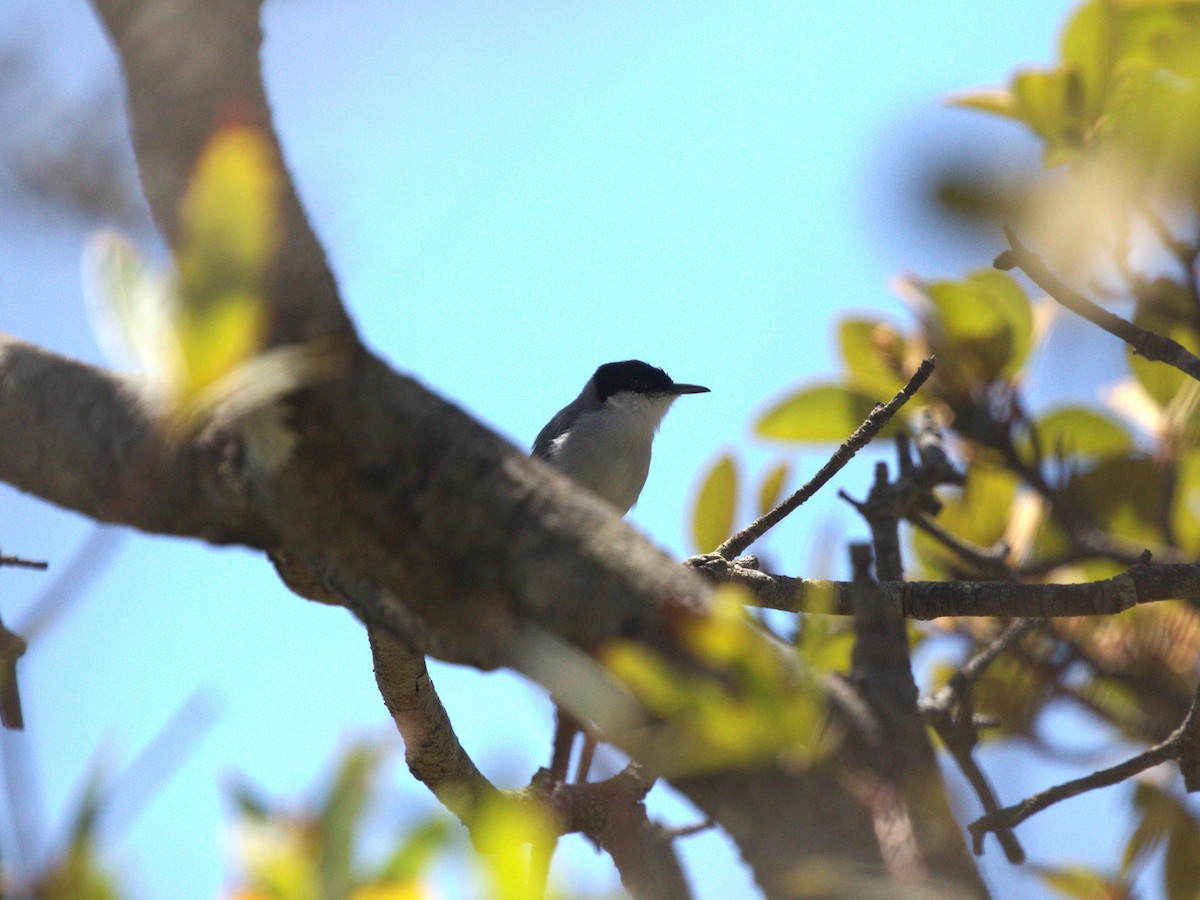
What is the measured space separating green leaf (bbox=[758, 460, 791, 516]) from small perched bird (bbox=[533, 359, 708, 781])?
186 centimetres

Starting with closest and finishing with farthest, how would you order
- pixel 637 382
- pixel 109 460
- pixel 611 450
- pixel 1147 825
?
pixel 109 460 → pixel 1147 825 → pixel 611 450 → pixel 637 382

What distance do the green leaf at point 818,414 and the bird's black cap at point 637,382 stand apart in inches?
121

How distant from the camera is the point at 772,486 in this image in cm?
409

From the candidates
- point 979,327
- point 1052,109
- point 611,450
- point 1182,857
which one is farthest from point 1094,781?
point 611,450

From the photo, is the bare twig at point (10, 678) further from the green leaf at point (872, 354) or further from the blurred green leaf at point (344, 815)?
the green leaf at point (872, 354)

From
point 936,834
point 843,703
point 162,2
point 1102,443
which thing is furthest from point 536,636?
point 1102,443

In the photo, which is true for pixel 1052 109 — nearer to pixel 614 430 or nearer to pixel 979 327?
pixel 979 327

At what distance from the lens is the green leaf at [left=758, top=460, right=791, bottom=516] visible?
4062 mm

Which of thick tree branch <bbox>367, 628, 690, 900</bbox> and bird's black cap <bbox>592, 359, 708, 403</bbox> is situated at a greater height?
bird's black cap <bbox>592, 359, 708, 403</bbox>

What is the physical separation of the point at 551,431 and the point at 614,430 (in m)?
0.88

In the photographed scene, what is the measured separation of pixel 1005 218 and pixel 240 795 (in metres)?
1.94

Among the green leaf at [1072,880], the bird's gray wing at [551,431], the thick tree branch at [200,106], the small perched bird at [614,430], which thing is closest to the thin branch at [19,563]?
the thick tree branch at [200,106]

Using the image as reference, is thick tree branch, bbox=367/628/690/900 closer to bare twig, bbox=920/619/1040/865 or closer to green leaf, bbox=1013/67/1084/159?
bare twig, bbox=920/619/1040/865

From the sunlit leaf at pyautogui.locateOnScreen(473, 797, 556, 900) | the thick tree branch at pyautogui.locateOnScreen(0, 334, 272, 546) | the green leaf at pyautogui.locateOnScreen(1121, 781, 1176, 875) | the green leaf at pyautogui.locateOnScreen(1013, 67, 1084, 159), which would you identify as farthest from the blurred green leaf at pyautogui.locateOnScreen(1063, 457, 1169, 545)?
the sunlit leaf at pyautogui.locateOnScreen(473, 797, 556, 900)
